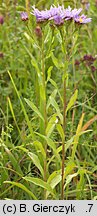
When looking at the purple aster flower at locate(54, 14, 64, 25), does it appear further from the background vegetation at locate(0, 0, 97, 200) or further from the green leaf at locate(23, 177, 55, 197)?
the green leaf at locate(23, 177, 55, 197)

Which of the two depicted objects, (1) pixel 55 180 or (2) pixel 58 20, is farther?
(1) pixel 55 180

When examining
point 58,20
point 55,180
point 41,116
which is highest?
point 58,20

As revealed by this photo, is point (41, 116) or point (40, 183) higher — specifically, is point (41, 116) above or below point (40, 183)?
above

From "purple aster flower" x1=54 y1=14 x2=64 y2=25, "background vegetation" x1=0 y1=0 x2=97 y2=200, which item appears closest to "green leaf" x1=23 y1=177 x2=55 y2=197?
"background vegetation" x1=0 y1=0 x2=97 y2=200

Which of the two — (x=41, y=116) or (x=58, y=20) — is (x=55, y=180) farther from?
(x=58, y=20)

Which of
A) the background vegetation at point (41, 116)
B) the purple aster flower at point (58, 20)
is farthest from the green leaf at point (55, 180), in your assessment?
the purple aster flower at point (58, 20)

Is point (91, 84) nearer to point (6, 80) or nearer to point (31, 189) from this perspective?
point (6, 80)

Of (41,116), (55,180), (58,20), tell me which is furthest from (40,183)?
(58,20)

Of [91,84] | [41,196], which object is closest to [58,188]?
[41,196]
